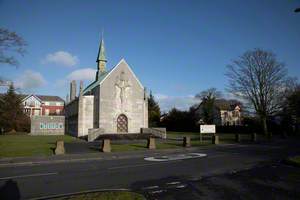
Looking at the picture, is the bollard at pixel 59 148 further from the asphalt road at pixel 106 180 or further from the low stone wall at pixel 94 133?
the low stone wall at pixel 94 133

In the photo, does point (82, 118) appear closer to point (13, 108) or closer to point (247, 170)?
point (13, 108)

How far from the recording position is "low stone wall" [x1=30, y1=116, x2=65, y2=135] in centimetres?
5484

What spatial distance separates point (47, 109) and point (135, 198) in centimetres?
10756

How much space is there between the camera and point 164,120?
81625 mm

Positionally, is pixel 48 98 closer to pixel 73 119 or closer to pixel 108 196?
pixel 73 119

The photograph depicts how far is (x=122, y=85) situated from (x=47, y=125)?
819 inches

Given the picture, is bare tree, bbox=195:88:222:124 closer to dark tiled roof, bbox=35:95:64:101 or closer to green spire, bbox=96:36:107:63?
green spire, bbox=96:36:107:63

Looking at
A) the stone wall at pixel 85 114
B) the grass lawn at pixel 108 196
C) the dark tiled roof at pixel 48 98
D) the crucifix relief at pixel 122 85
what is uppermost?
the dark tiled roof at pixel 48 98

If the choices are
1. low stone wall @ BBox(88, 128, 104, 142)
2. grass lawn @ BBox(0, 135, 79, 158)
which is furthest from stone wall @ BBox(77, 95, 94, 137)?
grass lawn @ BBox(0, 135, 79, 158)

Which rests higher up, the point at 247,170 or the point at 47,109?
the point at 47,109

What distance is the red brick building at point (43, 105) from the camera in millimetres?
97125

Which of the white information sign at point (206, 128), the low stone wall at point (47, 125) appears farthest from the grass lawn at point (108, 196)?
the low stone wall at point (47, 125)

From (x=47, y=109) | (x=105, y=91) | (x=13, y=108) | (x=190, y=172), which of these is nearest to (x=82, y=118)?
(x=105, y=91)

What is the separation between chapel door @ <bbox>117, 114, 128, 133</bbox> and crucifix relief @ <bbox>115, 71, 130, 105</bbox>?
7.87 ft
